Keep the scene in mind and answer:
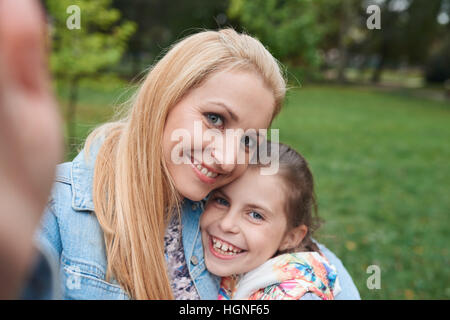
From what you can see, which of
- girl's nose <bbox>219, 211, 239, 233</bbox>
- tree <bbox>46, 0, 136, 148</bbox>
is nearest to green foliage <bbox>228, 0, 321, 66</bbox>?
tree <bbox>46, 0, 136, 148</bbox>

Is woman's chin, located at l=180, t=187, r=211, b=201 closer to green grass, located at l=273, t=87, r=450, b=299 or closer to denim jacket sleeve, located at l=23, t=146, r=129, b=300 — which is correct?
denim jacket sleeve, located at l=23, t=146, r=129, b=300

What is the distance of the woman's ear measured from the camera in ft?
6.53

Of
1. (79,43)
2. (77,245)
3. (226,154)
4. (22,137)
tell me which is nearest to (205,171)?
(226,154)

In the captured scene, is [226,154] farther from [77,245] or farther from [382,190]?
[382,190]

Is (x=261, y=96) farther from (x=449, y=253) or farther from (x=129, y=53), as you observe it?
(x=129, y=53)

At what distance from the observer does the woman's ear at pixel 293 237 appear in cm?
199

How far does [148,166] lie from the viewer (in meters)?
1.61

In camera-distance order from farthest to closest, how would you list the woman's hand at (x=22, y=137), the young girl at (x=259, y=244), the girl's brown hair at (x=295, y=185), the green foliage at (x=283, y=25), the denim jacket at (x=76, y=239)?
the green foliage at (x=283, y=25), the girl's brown hair at (x=295, y=185), the young girl at (x=259, y=244), the denim jacket at (x=76, y=239), the woman's hand at (x=22, y=137)

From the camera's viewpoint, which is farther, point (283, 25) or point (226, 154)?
point (283, 25)

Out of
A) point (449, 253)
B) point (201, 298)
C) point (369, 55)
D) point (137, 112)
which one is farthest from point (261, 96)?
point (369, 55)

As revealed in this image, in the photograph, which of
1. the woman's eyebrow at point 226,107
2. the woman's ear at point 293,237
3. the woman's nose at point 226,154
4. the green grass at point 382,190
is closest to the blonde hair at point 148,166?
the woman's eyebrow at point 226,107

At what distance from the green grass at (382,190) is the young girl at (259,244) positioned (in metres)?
0.68

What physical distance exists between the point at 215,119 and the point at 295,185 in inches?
23.6

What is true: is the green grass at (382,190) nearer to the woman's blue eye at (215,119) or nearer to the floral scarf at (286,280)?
the woman's blue eye at (215,119)
